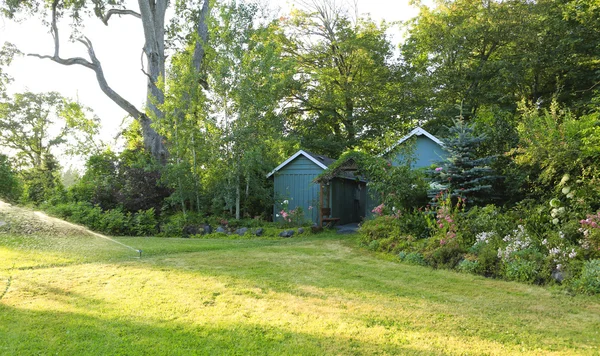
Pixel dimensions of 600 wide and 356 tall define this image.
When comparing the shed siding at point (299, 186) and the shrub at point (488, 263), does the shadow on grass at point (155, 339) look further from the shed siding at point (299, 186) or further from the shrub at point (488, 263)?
the shed siding at point (299, 186)

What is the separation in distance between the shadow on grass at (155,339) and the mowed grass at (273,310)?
1 cm

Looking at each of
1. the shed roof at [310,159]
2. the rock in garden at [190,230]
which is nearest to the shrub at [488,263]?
the rock in garden at [190,230]

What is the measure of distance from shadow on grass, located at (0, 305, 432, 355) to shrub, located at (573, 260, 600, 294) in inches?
139

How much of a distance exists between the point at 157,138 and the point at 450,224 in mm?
14973

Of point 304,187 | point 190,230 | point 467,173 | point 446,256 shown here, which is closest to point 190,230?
point 190,230

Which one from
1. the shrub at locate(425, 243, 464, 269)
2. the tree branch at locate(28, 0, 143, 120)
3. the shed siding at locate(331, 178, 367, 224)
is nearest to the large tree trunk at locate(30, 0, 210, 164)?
the tree branch at locate(28, 0, 143, 120)

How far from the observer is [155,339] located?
143 inches

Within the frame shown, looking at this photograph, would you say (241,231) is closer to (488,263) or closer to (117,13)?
(488,263)

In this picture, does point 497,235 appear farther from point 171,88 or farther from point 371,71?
point 371,71

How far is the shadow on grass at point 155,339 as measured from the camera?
3.41 metres

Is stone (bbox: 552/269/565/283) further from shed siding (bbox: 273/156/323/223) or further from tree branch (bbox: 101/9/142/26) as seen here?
tree branch (bbox: 101/9/142/26)

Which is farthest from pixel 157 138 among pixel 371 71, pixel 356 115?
pixel 371 71

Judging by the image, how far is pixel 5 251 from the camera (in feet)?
26.7

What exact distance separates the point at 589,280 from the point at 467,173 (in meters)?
4.58
